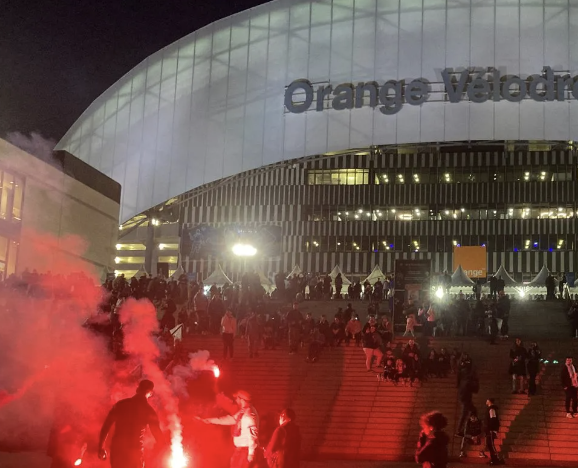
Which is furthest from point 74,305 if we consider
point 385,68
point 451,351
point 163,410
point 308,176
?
point 308,176

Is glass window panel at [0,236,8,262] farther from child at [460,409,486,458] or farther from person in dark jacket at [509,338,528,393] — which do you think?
person in dark jacket at [509,338,528,393]

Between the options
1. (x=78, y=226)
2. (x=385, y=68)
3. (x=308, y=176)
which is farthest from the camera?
(x=308, y=176)

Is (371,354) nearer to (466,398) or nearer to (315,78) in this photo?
(466,398)

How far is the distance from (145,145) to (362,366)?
87.3 feet

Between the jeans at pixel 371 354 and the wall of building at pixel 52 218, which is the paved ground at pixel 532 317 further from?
the wall of building at pixel 52 218

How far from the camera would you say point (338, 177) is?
64812mm

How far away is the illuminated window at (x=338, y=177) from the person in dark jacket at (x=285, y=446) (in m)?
55.0

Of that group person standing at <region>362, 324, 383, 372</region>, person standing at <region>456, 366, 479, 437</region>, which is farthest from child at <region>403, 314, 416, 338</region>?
person standing at <region>456, 366, 479, 437</region>

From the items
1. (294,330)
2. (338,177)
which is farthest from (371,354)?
(338,177)

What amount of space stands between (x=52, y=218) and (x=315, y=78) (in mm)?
21371

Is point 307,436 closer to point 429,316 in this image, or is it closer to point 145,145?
point 429,316

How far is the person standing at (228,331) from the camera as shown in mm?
23047

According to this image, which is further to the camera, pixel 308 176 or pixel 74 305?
pixel 308 176

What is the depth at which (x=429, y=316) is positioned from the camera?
85.0ft
